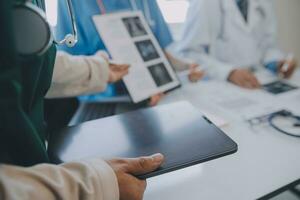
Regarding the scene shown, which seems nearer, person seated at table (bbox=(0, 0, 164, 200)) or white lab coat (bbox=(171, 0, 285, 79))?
person seated at table (bbox=(0, 0, 164, 200))

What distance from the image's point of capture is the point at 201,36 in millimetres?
1241

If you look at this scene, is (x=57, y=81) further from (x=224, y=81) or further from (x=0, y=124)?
(x=224, y=81)

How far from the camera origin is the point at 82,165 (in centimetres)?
40

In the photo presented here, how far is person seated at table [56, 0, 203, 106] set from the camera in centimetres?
71

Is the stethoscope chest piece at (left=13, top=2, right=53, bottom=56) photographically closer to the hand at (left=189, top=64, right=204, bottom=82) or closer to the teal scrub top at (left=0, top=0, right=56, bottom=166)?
the teal scrub top at (left=0, top=0, right=56, bottom=166)

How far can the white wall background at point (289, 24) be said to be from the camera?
188 cm

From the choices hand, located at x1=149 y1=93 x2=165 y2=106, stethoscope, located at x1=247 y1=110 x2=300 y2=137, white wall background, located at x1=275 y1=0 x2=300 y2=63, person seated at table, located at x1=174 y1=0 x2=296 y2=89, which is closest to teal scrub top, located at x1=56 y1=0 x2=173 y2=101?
hand, located at x1=149 y1=93 x2=165 y2=106

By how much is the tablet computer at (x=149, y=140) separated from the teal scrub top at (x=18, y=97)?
11 cm

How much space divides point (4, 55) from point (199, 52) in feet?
3.50

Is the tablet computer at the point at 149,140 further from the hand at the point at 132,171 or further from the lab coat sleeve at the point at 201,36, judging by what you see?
the lab coat sleeve at the point at 201,36

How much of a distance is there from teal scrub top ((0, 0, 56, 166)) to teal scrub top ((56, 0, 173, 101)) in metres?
0.16

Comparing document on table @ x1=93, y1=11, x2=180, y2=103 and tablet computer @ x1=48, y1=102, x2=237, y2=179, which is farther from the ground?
document on table @ x1=93, y1=11, x2=180, y2=103

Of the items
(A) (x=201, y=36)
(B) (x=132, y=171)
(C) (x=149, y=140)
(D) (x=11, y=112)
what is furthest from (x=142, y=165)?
(A) (x=201, y=36)

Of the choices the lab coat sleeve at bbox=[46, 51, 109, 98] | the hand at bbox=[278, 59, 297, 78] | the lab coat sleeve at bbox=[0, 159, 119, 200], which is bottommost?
the hand at bbox=[278, 59, 297, 78]
